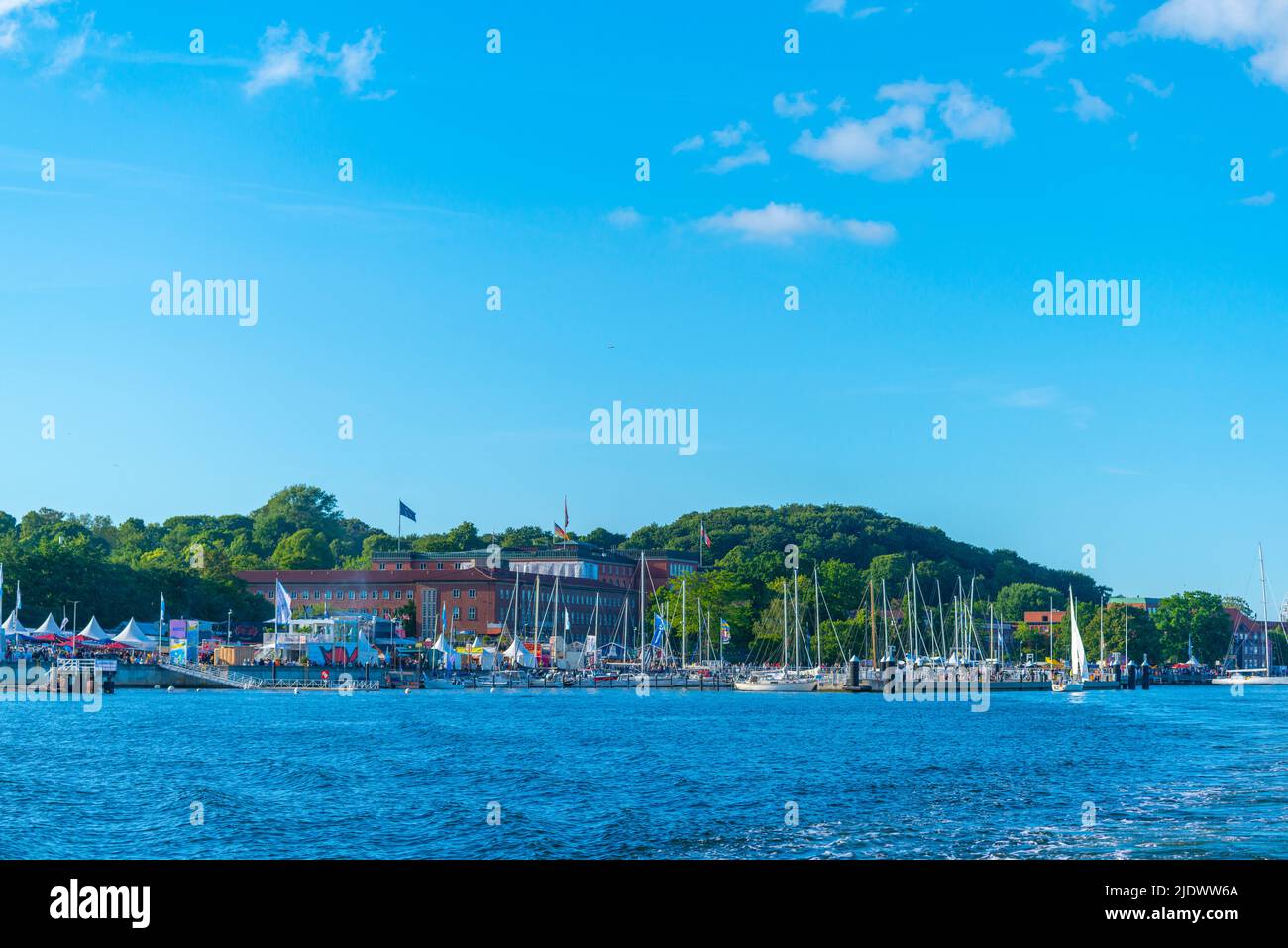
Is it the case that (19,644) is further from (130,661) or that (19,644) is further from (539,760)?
(539,760)

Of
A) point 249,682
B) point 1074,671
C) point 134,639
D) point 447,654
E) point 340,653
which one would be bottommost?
point 1074,671

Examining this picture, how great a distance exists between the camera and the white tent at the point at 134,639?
114 m

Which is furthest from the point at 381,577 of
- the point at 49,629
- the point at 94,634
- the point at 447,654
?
the point at 49,629

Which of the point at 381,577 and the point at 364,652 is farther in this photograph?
the point at 381,577

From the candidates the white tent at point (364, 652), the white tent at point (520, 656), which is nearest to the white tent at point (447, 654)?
the white tent at point (520, 656)

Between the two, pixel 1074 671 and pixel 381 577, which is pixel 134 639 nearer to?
pixel 381 577

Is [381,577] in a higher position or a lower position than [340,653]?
higher

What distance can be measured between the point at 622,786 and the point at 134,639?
8588 cm

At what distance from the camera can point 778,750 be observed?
5497 cm

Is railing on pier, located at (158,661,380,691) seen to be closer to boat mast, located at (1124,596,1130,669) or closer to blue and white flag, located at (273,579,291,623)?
blue and white flag, located at (273,579,291,623)

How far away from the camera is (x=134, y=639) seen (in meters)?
116

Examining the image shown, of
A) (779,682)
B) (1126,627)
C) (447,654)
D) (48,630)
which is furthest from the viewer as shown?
(1126,627)
